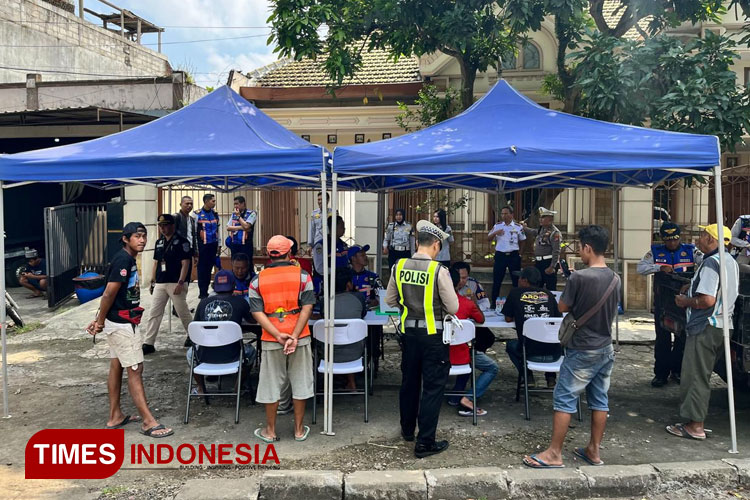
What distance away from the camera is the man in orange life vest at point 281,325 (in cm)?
449

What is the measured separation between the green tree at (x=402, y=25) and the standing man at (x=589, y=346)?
4.87 m

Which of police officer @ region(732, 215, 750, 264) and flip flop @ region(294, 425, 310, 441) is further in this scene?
police officer @ region(732, 215, 750, 264)

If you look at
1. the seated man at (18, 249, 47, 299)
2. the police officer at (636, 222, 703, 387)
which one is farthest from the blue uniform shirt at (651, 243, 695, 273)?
the seated man at (18, 249, 47, 299)

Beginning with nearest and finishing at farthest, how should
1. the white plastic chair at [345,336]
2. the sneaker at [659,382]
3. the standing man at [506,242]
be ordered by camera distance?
the white plastic chair at [345,336] < the sneaker at [659,382] < the standing man at [506,242]

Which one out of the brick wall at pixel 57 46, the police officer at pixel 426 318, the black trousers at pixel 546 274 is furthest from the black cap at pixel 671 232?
the brick wall at pixel 57 46

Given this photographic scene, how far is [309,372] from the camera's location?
4637 mm

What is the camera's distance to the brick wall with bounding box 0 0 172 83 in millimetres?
14562

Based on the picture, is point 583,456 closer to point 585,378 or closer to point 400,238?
point 585,378

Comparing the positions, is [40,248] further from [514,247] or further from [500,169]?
[500,169]

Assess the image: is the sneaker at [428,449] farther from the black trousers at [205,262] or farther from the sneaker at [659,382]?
the black trousers at [205,262]

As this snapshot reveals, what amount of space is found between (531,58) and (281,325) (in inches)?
367

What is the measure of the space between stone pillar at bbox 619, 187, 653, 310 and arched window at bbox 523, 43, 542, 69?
329cm

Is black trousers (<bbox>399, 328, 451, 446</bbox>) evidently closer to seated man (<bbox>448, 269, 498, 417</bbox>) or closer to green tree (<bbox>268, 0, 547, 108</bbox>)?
seated man (<bbox>448, 269, 498, 417</bbox>)

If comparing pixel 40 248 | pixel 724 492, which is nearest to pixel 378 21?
pixel 724 492
